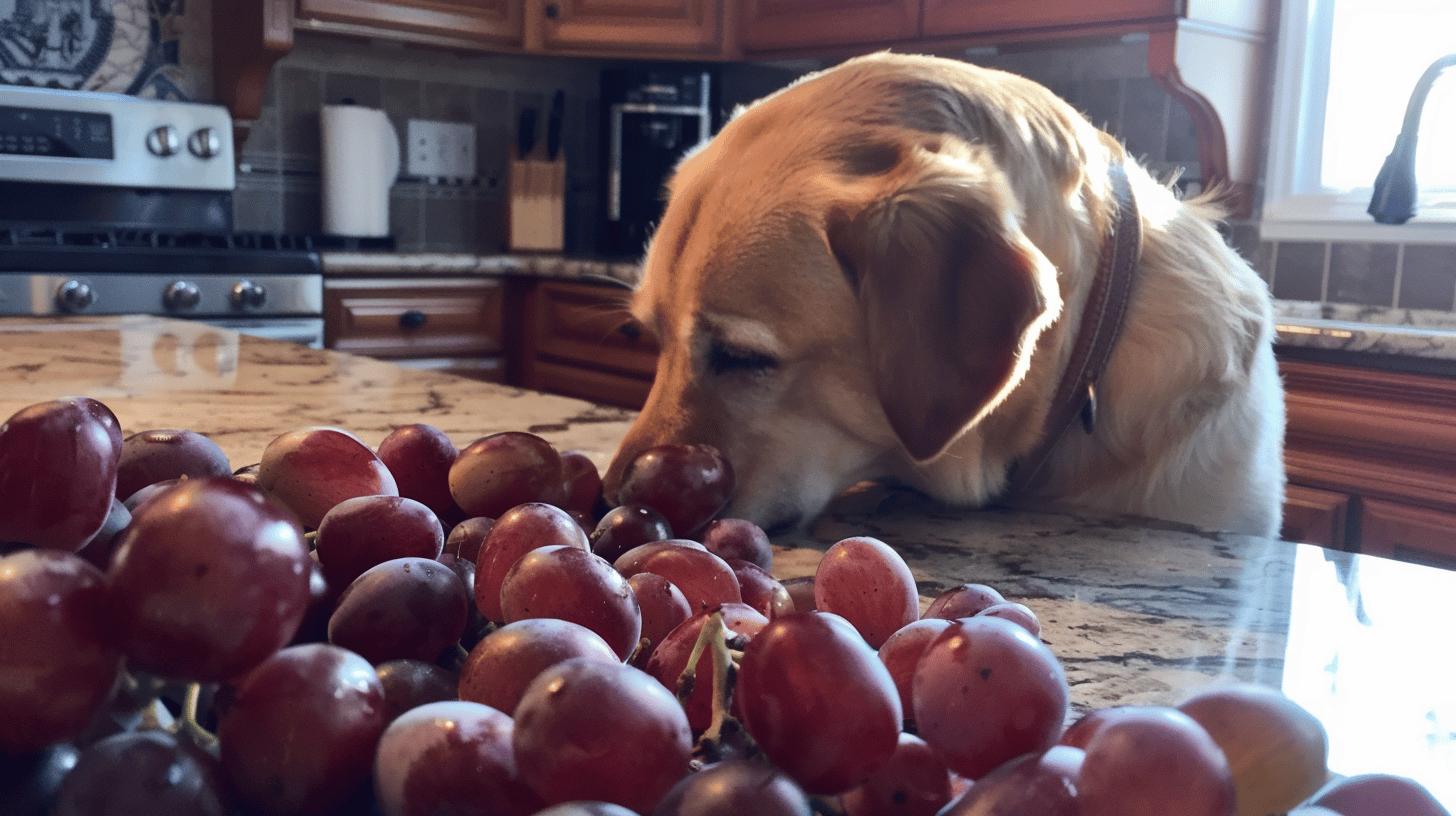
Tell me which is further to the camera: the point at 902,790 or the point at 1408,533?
the point at 1408,533

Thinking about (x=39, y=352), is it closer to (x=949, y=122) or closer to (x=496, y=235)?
(x=949, y=122)

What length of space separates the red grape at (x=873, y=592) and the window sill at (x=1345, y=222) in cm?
296

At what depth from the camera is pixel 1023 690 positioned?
284 millimetres

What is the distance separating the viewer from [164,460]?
0.49 metres

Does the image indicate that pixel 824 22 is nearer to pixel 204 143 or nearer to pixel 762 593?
pixel 204 143

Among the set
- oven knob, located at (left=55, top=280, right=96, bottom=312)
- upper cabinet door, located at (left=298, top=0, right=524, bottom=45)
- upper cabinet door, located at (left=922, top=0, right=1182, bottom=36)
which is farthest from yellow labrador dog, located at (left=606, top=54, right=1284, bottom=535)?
upper cabinet door, located at (left=298, top=0, right=524, bottom=45)

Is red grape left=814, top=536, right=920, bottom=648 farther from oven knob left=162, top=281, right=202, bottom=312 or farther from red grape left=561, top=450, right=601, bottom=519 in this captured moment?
oven knob left=162, top=281, right=202, bottom=312

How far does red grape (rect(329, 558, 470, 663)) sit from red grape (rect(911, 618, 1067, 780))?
0.14 meters

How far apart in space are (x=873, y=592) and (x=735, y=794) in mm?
180

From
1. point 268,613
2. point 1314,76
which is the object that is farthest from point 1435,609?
point 1314,76

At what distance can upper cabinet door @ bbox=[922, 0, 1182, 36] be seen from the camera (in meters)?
2.94

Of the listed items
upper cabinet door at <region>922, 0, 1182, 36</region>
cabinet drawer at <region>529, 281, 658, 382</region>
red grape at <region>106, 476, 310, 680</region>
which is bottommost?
cabinet drawer at <region>529, 281, 658, 382</region>

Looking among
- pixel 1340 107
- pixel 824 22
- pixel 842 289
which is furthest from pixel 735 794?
pixel 824 22

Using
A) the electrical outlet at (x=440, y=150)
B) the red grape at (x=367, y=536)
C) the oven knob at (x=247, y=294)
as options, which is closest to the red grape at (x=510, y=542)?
the red grape at (x=367, y=536)
